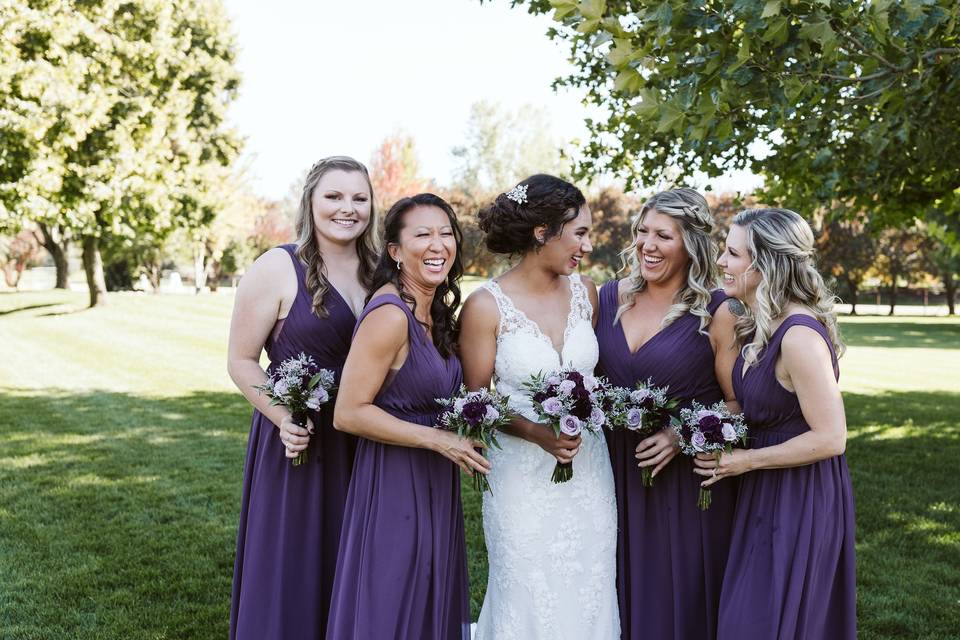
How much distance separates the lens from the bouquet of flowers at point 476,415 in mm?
3434

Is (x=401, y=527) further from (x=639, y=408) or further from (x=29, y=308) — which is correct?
(x=29, y=308)

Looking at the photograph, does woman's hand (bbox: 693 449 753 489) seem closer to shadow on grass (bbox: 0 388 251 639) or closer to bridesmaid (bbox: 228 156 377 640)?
bridesmaid (bbox: 228 156 377 640)

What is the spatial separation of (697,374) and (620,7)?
5248mm

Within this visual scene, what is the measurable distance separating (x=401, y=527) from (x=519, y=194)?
169 centimetres

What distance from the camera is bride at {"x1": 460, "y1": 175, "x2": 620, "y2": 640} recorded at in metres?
4.02

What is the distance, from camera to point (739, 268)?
12.5ft

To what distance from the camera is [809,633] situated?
3.58 meters

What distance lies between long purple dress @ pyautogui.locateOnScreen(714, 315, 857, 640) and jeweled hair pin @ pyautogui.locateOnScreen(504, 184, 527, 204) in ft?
4.41

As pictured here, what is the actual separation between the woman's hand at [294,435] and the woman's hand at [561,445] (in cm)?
107

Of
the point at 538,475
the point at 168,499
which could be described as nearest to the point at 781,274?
the point at 538,475

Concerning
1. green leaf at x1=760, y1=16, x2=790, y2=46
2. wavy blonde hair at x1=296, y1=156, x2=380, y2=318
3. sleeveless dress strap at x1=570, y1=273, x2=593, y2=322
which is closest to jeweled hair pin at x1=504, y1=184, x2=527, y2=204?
sleeveless dress strap at x1=570, y1=273, x2=593, y2=322

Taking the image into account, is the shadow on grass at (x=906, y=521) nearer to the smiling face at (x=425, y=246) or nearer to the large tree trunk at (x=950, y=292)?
the smiling face at (x=425, y=246)

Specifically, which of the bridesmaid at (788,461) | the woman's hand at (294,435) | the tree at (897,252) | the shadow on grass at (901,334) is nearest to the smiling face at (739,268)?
the bridesmaid at (788,461)

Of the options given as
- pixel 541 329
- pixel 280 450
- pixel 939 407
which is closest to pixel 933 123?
pixel 541 329
